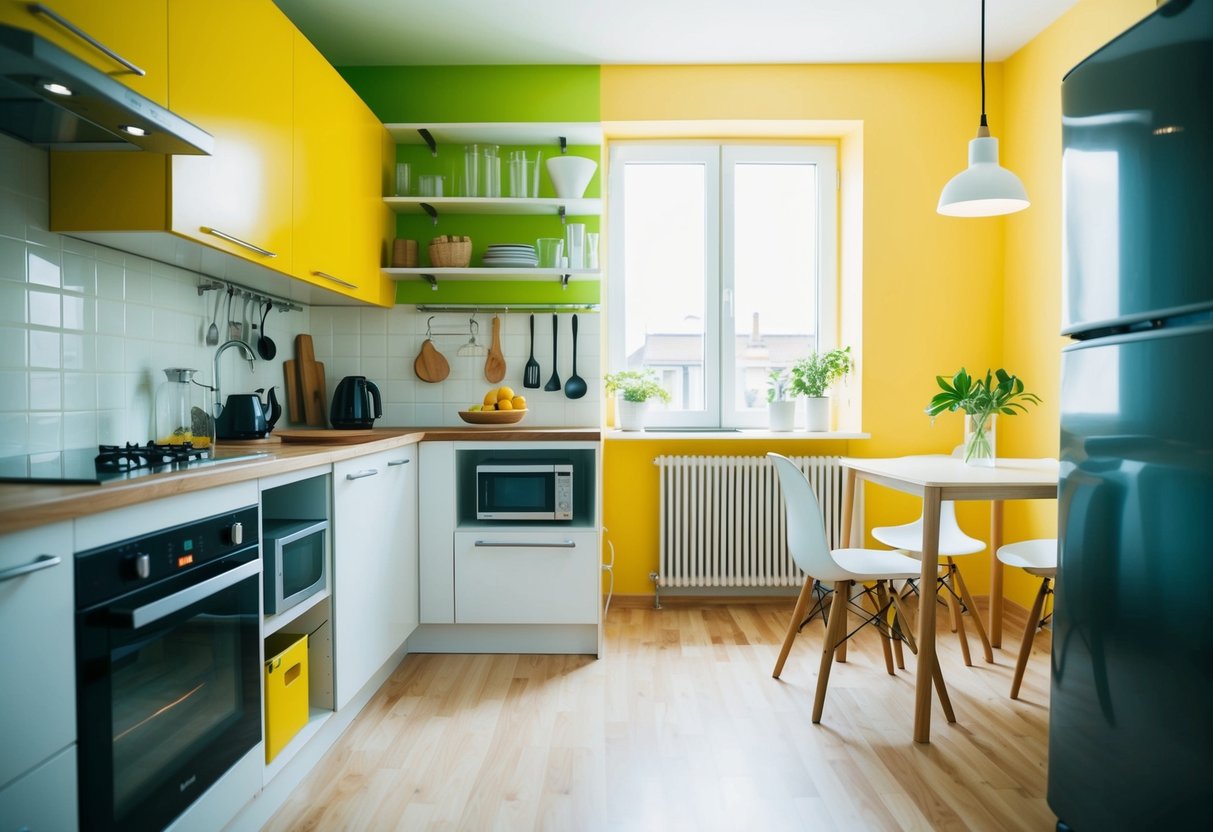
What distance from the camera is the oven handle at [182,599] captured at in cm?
121

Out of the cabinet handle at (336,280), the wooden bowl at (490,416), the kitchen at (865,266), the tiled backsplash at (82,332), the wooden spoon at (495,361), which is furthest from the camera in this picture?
the wooden spoon at (495,361)

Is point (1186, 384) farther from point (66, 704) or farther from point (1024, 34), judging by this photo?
point (1024, 34)

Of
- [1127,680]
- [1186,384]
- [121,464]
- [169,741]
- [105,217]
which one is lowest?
[169,741]

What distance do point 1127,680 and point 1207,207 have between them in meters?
0.86

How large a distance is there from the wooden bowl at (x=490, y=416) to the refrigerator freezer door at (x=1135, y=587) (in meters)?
2.08

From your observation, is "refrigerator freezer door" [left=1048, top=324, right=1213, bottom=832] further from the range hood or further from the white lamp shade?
the range hood

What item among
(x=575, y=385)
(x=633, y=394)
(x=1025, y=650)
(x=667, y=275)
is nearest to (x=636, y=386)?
(x=633, y=394)

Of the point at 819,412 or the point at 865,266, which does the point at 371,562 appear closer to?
the point at 819,412

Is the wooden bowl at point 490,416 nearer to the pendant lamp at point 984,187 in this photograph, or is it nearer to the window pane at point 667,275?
the window pane at point 667,275

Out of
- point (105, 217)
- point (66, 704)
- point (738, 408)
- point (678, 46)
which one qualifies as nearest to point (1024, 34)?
point (678, 46)

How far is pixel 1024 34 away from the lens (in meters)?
3.24

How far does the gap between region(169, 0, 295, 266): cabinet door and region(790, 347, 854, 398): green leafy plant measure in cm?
236

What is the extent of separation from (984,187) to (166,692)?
270 centimetres

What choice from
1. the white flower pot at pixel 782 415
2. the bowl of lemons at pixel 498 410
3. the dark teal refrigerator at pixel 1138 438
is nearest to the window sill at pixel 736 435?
the white flower pot at pixel 782 415
